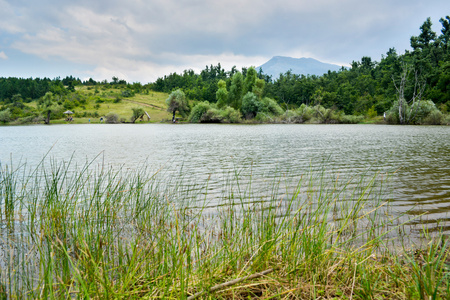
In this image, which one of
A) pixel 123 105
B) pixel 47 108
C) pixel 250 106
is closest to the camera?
pixel 250 106

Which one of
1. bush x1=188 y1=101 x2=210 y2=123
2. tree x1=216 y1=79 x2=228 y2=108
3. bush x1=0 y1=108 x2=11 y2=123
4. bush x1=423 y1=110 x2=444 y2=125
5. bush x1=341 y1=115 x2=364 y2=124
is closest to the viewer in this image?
bush x1=423 y1=110 x2=444 y2=125

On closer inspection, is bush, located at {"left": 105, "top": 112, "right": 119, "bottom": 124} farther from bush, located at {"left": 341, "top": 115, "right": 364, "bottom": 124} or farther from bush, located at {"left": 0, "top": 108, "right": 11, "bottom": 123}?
bush, located at {"left": 341, "top": 115, "right": 364, "bottom": 124}

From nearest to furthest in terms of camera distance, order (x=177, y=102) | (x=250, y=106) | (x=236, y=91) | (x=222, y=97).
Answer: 1. (x=250, y=106)
2. (x=177, y=102)
3. (x=222, y=97)
4. (x=236, y=91)

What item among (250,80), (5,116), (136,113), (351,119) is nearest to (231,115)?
(250,80)

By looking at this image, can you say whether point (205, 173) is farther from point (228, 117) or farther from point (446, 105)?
point (446, 105)

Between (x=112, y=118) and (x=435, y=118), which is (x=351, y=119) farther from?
(x=112, y=118)

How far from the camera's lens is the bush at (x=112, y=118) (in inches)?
2608

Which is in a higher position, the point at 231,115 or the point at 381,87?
the point at 381,87

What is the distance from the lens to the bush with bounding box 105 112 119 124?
6623 cm

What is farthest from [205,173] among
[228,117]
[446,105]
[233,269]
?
[446,105]

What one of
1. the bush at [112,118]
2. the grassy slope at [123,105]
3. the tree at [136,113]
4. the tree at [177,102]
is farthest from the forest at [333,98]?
the bush at [112,118]

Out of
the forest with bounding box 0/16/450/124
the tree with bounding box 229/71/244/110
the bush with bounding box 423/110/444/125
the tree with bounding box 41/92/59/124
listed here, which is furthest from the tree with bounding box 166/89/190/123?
the bush with bounding box 423/110/444/125

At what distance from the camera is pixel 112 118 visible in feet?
218

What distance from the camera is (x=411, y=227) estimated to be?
4402mm
